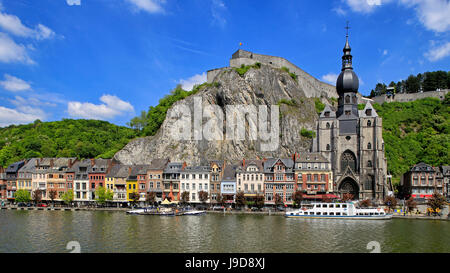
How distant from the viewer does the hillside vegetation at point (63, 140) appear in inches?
4285

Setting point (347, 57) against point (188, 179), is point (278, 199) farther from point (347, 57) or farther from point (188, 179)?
point (347, 57)

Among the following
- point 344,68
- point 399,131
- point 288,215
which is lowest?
point 288,215

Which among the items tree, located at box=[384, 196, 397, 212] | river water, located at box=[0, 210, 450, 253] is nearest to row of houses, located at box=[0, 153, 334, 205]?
tree, located at box=[384, 196, 397, 212]

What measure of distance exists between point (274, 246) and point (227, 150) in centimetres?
5693

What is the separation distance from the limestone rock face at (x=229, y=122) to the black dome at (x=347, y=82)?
48.2 ft

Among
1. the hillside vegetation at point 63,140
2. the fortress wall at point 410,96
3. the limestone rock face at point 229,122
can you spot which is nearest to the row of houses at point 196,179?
the limestone rock face at point 229,122

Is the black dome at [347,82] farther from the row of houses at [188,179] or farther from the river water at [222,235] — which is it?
the river water at [222,235]

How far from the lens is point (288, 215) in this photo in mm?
59938

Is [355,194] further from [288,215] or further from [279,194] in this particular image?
[288,215]

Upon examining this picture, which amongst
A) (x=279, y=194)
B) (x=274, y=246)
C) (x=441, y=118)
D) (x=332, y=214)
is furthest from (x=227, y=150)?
(x=441, y=118)

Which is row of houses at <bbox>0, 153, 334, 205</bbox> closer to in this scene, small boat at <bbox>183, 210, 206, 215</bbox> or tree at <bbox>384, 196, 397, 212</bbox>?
small boat at <bbox>183, 210, 206, 215</bbox>

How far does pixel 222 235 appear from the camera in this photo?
41188mm

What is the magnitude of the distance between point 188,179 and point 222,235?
110ft
